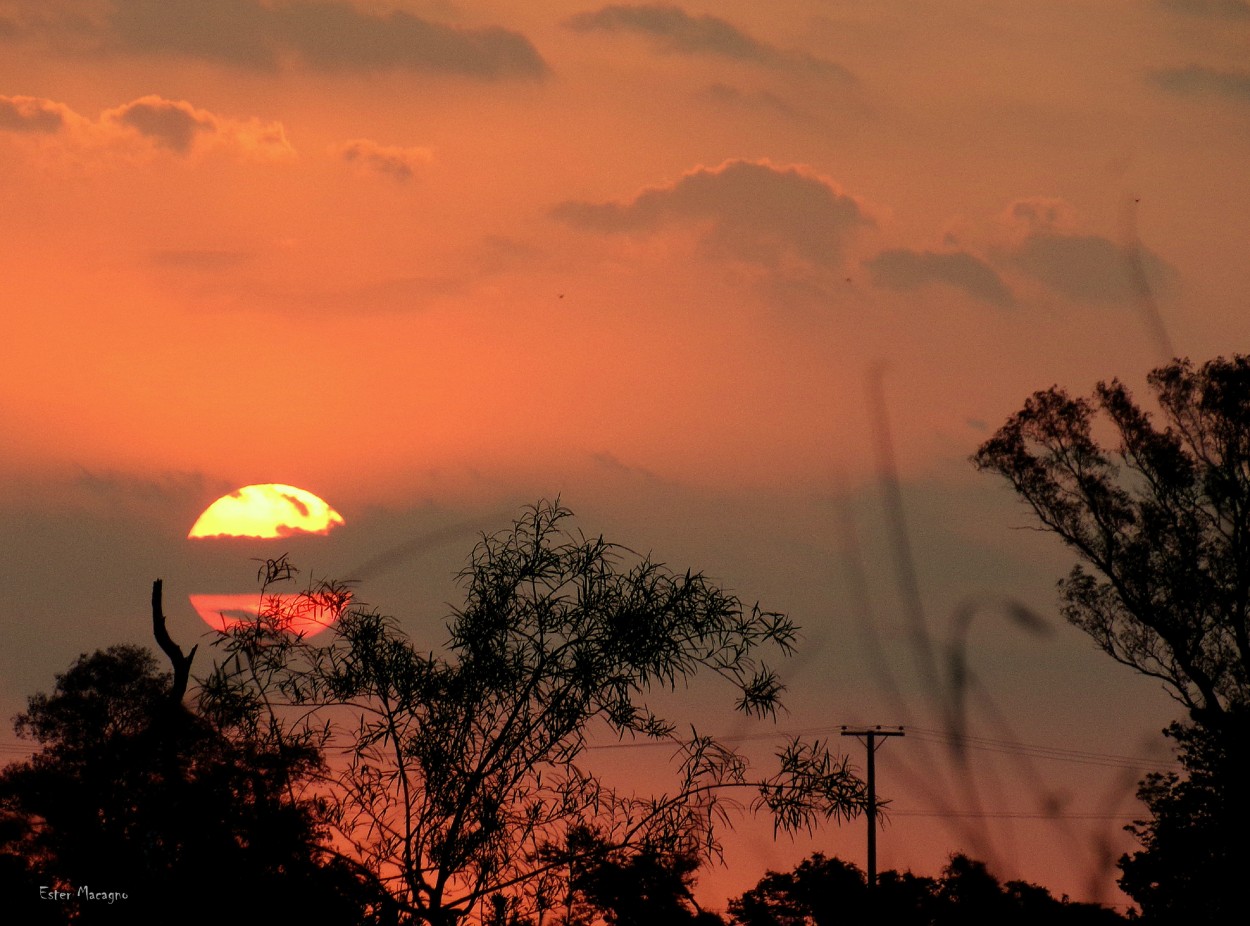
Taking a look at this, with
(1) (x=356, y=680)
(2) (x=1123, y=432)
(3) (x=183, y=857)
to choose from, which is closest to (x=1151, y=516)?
(2) (x=1123, y=432)

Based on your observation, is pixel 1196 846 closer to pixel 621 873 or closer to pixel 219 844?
pixel 621 873

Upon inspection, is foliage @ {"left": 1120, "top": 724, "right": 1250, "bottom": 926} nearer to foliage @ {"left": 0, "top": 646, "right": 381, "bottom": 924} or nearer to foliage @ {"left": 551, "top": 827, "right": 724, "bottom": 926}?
foliage @ {"left": 551, "top": 827, "right": 724, "bottom": 926}

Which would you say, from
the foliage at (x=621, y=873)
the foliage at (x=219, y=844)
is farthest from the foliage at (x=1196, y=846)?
the foliage at (x=219, y=844)

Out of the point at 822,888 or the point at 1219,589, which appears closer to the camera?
the point at 1219,589

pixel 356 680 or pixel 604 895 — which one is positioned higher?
pixel 356 680

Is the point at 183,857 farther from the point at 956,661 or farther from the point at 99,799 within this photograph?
the point at 99,799

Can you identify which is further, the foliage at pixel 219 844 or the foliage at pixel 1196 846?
the foliage at pixel 219 844

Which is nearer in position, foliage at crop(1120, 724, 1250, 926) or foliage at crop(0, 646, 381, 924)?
foliage at crop(1120, 724, 1250, 926)

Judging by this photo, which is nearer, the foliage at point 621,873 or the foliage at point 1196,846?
the foliage at point 1196,846

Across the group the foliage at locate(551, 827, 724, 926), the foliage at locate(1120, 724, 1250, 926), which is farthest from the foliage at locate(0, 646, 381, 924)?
the foliage at locate(1120, 724, 1250, 926)

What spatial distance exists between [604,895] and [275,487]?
13.7 meters

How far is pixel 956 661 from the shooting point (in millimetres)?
3826

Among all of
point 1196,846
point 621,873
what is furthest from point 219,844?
point 1196,846

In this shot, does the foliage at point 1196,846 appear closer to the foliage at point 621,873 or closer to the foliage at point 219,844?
the foliage at point 621,873
